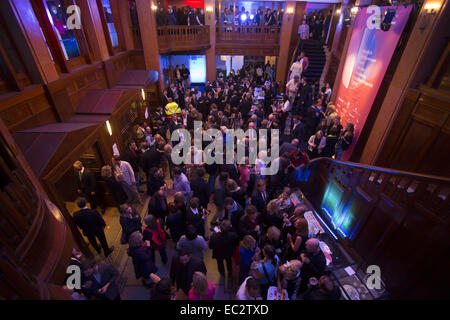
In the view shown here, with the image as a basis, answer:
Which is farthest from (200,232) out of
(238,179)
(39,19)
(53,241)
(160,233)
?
(39,19)

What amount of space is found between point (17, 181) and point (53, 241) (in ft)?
→ 2.85

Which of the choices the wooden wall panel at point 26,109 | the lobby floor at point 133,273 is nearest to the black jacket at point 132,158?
the lobby floor at point 133,273

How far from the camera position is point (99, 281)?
10.5ft

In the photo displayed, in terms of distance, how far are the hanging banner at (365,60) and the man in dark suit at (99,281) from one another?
749 centimetres

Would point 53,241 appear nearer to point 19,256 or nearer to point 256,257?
point 19,256

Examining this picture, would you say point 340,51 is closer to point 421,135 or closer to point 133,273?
point 421,135

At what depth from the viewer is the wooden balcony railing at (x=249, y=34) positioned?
14.7 m

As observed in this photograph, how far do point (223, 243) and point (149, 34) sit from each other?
10346mm

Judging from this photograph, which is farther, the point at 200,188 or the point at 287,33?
the point at 287,33

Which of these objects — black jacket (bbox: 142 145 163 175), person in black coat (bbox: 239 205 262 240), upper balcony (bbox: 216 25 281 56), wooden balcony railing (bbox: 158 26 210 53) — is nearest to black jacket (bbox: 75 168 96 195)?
black jacket (bbox: 142 145 163 175)

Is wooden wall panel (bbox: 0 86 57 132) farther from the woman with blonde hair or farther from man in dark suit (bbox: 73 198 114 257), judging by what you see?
the woman with blonde hair

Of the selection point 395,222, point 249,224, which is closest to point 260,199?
point 249,224

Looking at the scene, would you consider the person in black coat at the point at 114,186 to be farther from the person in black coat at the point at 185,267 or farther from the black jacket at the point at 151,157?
the person in black coat at the point at 185,267

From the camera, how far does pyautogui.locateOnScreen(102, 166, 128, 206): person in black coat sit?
16.9 ft
